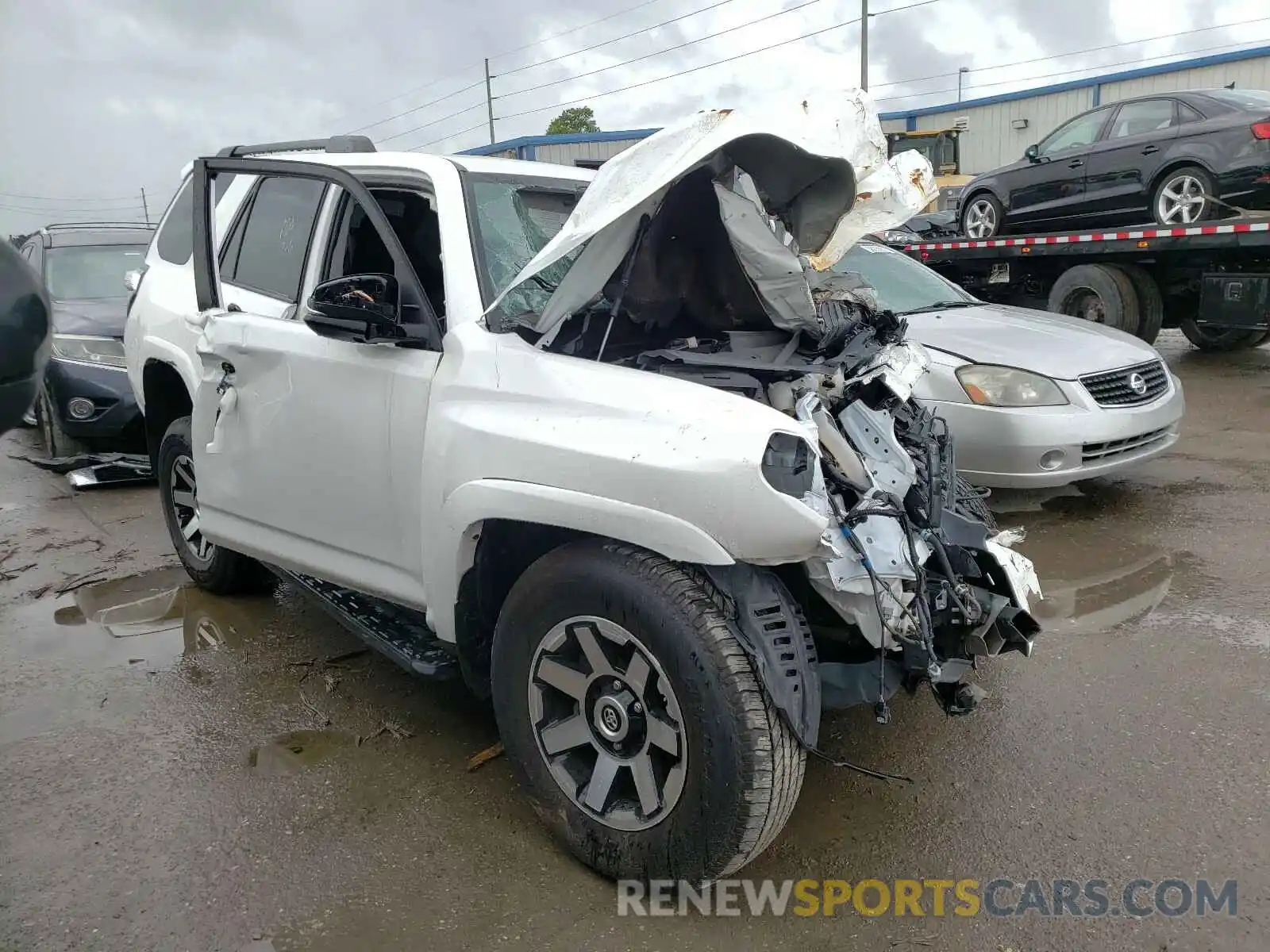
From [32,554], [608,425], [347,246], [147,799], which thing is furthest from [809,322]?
[32,554]

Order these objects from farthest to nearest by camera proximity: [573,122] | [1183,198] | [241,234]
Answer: [573,122], [1183,198], [241,234]

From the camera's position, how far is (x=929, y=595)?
269cm

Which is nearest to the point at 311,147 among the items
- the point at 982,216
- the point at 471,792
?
the point at 471,792

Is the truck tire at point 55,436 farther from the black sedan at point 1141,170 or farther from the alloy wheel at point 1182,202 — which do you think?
the alloy wheel at point 1182,202

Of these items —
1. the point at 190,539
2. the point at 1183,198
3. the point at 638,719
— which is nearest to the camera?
the point at 638,719

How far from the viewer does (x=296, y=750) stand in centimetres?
330

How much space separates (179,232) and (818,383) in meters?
3.54

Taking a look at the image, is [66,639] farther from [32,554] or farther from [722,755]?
[722,755]

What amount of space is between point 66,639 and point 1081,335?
18.7 ft

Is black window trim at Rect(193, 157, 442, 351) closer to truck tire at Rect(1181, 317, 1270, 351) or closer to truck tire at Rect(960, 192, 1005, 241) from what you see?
truck tire at Rect(960, 192, 1005, 241)

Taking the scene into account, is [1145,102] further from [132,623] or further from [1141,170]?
[132,623]

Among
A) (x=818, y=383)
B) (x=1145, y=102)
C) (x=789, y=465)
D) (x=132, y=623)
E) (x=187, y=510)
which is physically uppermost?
(x=1145, y=102)

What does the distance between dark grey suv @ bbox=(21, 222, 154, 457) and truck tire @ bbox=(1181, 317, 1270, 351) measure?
1020 centimetres

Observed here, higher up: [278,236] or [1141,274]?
[278,236]
